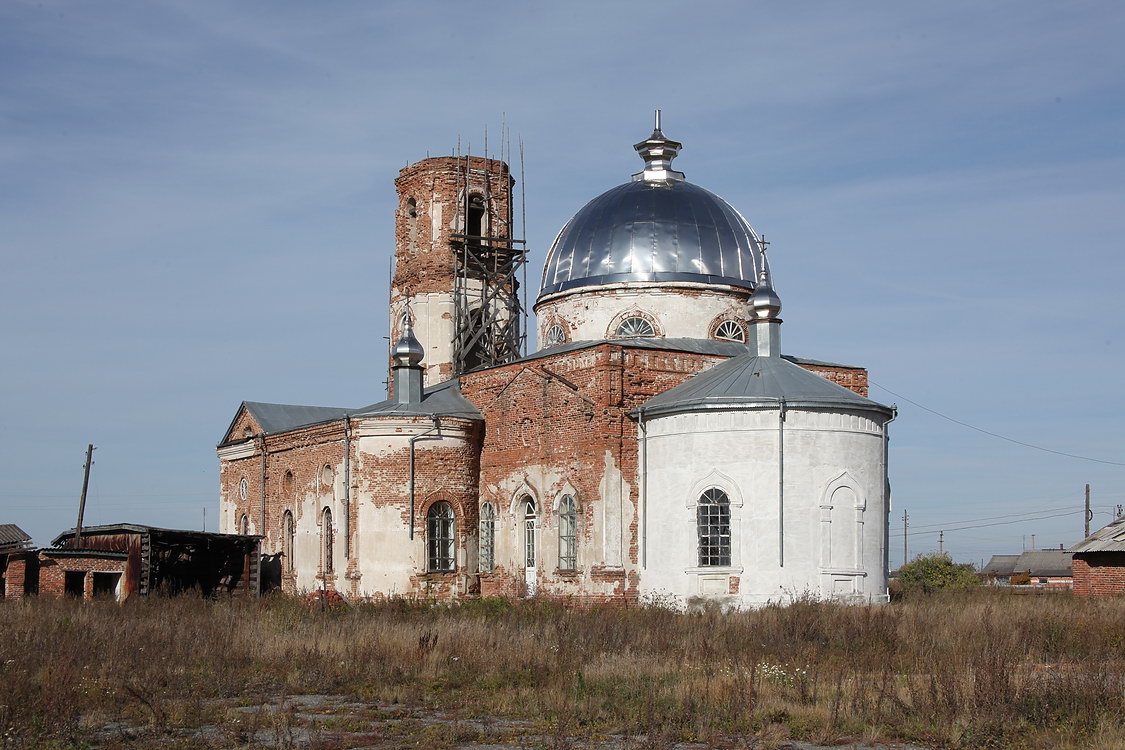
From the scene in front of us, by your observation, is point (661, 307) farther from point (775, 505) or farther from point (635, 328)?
point (775, 505)

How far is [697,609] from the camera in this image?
21.7 metres

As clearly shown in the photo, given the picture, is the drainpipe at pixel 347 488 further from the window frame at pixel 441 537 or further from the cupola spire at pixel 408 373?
the window frame at pixel 441 537

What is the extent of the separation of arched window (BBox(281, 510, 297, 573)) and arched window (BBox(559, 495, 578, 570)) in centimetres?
871

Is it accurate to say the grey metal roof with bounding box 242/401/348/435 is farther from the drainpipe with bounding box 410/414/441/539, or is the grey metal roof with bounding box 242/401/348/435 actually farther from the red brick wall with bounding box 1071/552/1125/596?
the red brick wall with bounding box 1071/552/1125/596

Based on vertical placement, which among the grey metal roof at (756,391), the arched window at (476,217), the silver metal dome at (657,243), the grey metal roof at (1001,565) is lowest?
the grey metal roof at (1001,565)

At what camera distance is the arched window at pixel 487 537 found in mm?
27234

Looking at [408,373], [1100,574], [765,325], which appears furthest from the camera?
[408,373]

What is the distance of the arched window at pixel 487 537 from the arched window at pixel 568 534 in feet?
8.87

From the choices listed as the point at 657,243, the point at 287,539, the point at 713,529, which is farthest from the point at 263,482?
the point at 713,529

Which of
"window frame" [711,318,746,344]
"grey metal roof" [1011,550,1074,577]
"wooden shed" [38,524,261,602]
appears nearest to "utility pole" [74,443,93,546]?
"wooden shed" [38,524,261,602]

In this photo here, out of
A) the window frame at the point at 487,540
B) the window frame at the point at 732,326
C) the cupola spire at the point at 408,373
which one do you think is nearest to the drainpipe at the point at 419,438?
the window frame at the point at 487,540

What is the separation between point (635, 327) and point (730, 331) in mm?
2063

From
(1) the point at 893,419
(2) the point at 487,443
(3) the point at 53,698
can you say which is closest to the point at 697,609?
(1) the point at 893,419

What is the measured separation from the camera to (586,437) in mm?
24000
